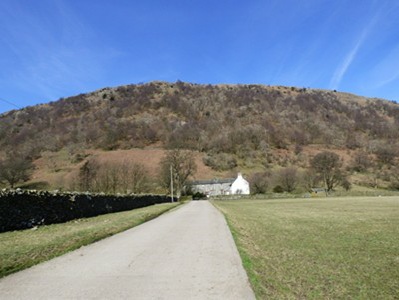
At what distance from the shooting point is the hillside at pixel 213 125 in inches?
4601

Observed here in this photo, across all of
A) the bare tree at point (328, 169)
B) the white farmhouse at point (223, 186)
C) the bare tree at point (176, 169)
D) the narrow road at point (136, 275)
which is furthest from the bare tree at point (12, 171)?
the bare tree at point (328, 169)

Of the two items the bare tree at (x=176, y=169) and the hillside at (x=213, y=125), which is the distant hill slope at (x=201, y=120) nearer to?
the hillside at (x=213, y=125)

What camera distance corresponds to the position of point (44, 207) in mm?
17625

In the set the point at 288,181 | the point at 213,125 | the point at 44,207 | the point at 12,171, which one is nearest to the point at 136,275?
the point at 44,207

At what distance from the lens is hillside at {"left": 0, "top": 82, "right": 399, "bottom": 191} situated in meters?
117

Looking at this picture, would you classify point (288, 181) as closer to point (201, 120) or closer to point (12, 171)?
point (12, 171)

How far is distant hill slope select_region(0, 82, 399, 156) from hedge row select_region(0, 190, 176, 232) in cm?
8038

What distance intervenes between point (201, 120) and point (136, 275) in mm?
144274

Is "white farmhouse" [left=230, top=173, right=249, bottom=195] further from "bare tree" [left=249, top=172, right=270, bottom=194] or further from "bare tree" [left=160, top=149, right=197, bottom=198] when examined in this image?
"bare tree" [left=160, top=149, right=197, bottom=198]

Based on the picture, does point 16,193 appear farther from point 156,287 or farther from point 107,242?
point 156,287

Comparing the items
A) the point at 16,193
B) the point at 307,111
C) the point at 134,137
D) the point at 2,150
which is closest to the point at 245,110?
the point at 307,111

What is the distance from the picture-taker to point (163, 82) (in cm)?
19200

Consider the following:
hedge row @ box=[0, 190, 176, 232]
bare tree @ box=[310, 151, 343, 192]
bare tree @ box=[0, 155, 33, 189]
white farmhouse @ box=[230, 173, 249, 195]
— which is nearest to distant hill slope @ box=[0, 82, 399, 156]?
white farmhouse @ box=[230, 173, 249, 195]

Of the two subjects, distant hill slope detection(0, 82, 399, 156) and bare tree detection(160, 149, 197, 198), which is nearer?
bare tree detection(160, 149, 197, 198)
